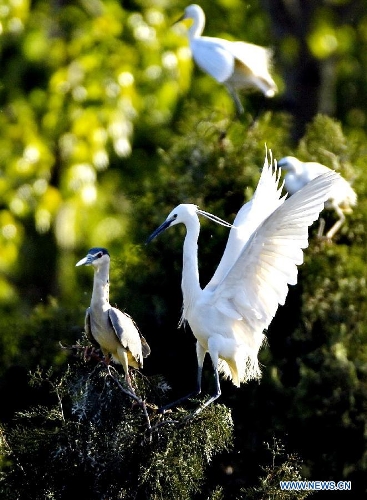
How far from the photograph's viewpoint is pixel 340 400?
715 cm

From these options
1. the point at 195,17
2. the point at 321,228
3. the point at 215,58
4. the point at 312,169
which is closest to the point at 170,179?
the point at 312,169

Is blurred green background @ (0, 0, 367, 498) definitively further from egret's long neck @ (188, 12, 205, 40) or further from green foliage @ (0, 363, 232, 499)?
green foliage @ (0, 363, 232, 499)

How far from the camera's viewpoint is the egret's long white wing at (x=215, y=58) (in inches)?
375

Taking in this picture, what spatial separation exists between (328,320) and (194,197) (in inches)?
46.5

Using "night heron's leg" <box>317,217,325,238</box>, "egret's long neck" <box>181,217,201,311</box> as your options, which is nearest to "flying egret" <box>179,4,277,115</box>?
"night heron's leg" <box>317,217,325,238</box>

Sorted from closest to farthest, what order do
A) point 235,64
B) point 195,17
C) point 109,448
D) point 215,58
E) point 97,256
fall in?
point 109,448 → point 97,256 → point 215,58 → point 235,64 → point 195,17

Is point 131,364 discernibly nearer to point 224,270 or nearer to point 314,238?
point 224,270

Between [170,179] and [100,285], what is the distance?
270 cm

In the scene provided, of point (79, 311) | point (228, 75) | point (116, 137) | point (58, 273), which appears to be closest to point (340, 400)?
point (79, 311)

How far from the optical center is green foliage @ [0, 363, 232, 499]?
539cm

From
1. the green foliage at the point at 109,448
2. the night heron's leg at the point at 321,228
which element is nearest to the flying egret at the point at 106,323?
the green foliage at the point at 109,448

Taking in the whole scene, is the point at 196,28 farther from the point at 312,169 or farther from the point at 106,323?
the point at 106,323

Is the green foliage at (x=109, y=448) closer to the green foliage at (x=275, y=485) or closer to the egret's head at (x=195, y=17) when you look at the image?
the green foliage at (x=275, y=485)

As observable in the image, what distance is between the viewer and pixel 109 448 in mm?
5414
